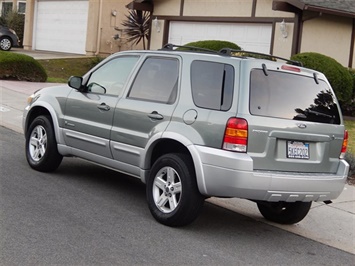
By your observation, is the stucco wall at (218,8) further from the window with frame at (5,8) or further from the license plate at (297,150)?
the window with frame at (5,8)

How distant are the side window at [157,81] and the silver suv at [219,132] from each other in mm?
14

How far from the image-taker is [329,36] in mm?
18891

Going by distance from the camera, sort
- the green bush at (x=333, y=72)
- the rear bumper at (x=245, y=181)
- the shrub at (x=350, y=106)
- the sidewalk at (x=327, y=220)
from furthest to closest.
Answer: the shrub at (x=350, y=106)
the green bush at (x=333, y=72)
the sidewalk at (x=327, y=220)
the rear bumper at (x=245, y=181)

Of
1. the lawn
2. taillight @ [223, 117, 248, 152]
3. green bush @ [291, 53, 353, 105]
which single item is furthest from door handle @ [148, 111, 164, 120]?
the lawn

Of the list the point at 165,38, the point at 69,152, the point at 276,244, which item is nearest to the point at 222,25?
the point at 165,38

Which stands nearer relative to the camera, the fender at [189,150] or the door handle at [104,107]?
the fender at [189,150]

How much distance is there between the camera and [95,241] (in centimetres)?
534

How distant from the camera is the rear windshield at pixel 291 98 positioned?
5738 millimetres

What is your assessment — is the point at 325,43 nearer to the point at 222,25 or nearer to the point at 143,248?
the point at 222,25

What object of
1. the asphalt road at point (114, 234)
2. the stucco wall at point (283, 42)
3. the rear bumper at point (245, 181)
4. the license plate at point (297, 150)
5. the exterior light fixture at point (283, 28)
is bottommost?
the asphalt road at point (114, 234)

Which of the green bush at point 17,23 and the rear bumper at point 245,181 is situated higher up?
the green bush at point 17,23

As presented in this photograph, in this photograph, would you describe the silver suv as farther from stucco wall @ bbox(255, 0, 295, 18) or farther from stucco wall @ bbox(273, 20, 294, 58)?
stucco wall @ bbox(255, 0, 295, 18)

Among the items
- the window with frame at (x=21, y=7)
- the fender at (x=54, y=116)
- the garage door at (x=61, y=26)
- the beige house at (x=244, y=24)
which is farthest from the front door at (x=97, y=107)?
the window with frame at (x=21, y=7)

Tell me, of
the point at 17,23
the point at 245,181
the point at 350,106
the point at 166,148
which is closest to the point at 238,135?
the point at 245,181
